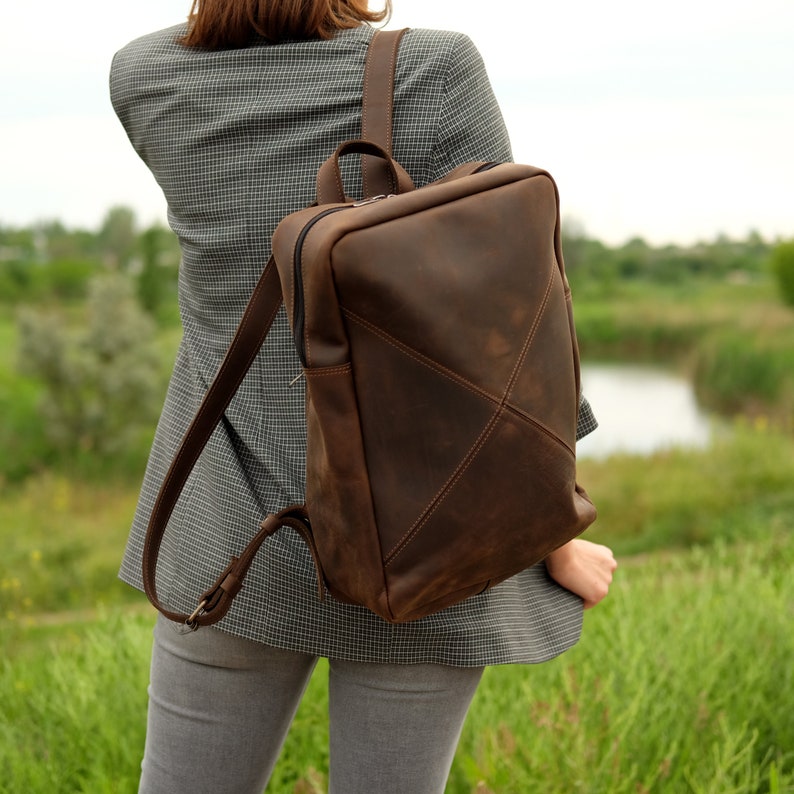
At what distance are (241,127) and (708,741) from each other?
1916 millimetres

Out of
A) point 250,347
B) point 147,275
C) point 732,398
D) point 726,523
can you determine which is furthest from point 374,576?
point 147,275

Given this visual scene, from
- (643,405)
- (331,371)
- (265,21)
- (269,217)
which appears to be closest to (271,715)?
(331,371)

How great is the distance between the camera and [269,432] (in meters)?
1.13

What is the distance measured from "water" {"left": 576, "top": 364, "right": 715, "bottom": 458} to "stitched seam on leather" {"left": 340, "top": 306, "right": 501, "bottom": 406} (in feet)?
38.3

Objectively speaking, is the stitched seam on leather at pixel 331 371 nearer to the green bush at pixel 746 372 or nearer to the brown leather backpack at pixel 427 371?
Answer: the brown leather backpack at pixel 427 371

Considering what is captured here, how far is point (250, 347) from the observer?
1.07 metres

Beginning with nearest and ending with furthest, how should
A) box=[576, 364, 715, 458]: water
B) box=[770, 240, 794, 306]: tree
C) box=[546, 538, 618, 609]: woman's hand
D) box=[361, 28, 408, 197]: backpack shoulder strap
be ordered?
box=[361, 28, 408, 197]: backpack shoulder strap → box=[546, 538, 618, 609]: woman's hand → box=[576, 364, 715, 458]: water → box=[770, 240, 794, 306]: tree

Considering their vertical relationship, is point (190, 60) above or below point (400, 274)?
above

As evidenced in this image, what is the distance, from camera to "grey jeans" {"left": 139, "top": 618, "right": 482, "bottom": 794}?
1.13m

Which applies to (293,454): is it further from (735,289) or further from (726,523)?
(735,289)

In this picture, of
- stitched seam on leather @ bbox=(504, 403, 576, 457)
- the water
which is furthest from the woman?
the water

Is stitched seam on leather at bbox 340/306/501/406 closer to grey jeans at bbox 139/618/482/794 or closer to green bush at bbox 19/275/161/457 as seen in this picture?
grey jeans at bbox 139/618/482/794

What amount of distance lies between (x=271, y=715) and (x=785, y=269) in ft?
86.1

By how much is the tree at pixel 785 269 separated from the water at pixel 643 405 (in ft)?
14.0
